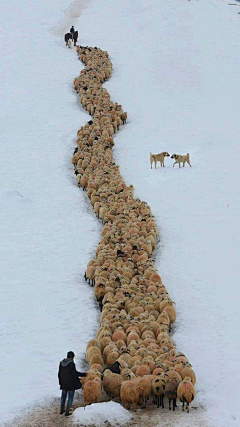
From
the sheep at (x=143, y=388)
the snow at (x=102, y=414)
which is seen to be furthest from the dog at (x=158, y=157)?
the snow at (x=102, y=414)

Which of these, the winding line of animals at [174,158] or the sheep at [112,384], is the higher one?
the winding line of animals at [174,158]

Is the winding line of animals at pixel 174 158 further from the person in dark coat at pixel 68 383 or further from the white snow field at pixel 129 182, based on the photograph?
the person in dark coat at pixel 68 383

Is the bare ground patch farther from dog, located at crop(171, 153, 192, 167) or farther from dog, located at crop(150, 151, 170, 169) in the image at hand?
dog, located at crop(171, 153, 192, 167)

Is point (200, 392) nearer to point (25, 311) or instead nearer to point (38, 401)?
point (38, 401)

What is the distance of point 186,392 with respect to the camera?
11.6 metres

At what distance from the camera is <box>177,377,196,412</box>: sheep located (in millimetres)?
11617

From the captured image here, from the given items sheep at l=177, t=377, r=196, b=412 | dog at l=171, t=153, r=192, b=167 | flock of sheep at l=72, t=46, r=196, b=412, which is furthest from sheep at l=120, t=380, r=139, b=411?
dog at l=171, t=153, r=192, b=167

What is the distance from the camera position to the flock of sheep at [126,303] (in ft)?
38.7

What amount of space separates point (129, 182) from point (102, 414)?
13.7 meters

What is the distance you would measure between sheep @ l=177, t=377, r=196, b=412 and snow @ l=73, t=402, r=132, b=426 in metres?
0.91

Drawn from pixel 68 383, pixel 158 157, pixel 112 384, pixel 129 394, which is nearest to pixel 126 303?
pixel 112 384

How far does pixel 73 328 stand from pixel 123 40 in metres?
33.1

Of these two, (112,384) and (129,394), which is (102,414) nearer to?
(129,394)

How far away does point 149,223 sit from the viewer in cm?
1978
